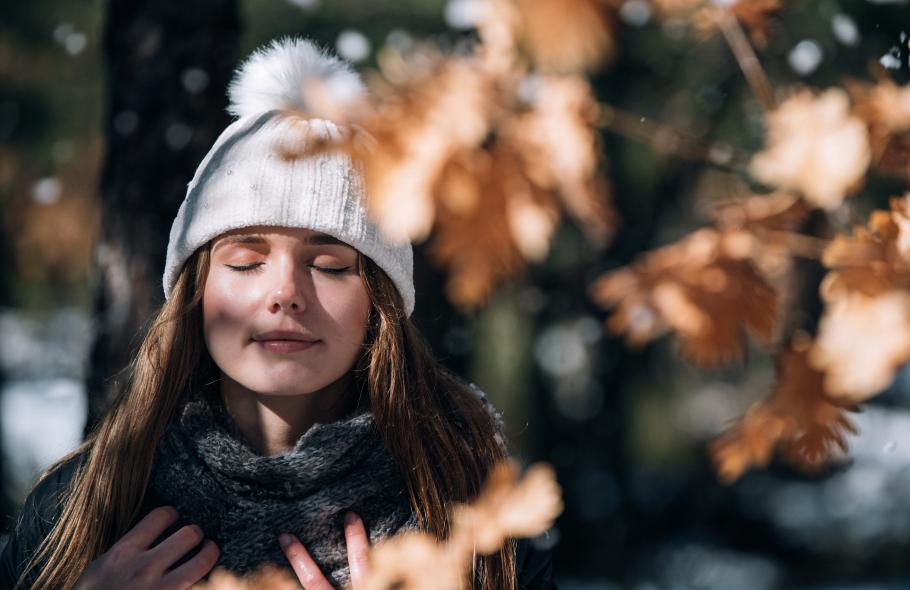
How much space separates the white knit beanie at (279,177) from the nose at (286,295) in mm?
81

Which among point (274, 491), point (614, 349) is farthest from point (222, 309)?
point (614, 349)

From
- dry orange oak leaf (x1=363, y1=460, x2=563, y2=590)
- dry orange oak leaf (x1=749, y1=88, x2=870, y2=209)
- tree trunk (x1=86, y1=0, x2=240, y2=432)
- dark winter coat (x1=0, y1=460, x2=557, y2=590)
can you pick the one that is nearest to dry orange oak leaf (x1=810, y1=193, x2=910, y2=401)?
dry orange oak leaf (x1=749, y1=88, x2=870, y2=209)

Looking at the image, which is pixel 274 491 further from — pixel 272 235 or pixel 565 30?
pixel 565 30

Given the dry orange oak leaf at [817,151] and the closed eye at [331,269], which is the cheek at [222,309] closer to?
the closed eye at [331,269]

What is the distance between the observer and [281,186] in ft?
4.37

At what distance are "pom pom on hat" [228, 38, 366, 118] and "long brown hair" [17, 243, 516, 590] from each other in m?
0.26

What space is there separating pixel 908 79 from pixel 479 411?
869 millimetres

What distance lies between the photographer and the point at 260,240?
1.34 m

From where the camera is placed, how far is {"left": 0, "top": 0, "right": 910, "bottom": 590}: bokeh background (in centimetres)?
399

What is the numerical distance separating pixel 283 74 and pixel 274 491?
2.13 ft

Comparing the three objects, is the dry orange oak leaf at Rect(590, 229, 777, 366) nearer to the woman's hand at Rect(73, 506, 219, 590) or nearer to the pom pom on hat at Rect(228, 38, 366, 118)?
the pom pom on hat at Rect(228, 38, 366, 118)

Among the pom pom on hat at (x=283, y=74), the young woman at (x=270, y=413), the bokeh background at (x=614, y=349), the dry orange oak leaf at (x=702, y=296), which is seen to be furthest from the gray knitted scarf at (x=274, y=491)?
the bokeh background at (x=614, y=349)

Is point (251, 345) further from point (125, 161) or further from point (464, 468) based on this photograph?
point (125, 161)

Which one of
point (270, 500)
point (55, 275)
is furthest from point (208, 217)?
point (55, 275)
